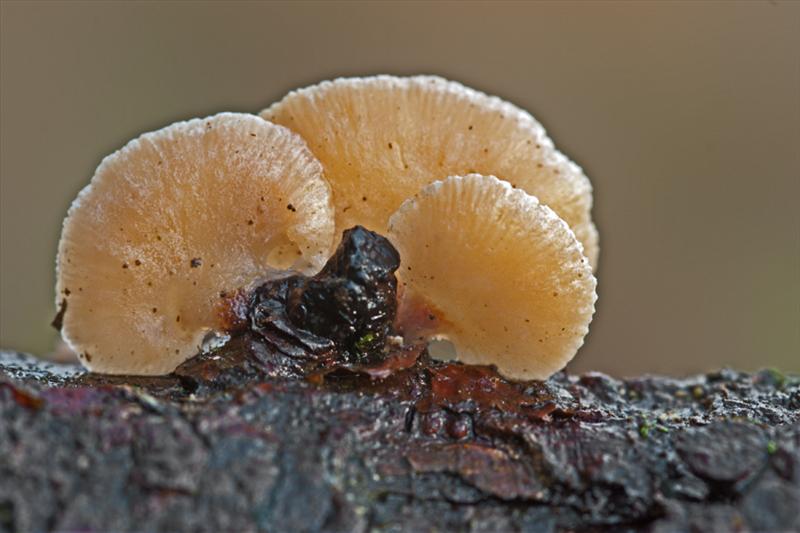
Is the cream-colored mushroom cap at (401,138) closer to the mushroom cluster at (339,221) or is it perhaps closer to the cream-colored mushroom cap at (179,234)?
the mushroom cluster at (339,221)

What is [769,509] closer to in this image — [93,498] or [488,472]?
[488,472]

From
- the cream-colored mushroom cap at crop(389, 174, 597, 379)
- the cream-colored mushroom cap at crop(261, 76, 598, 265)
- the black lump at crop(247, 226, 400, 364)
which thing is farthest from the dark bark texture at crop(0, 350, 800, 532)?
the cream-colored mushroom cap at crop(261, 76, 598, 265)

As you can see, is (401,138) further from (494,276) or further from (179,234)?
(179,234)

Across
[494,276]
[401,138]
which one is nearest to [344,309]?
[494,276]

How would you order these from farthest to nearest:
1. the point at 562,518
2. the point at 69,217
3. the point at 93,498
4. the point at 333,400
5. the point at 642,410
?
the point at 642,410 → the point at 69,217 → the point at 333,400 → the point at 562,518 → the point at 93,498

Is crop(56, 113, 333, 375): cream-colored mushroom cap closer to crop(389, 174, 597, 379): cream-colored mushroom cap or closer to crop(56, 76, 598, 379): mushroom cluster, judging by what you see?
crop(56, 76, 598, 379): mushroom cluster

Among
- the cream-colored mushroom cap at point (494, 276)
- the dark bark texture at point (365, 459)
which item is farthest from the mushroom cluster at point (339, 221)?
the dark bark texture at point (365, 459)

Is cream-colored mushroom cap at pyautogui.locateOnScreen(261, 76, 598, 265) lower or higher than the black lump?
higher

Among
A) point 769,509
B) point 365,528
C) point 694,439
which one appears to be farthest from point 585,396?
point 365,528
